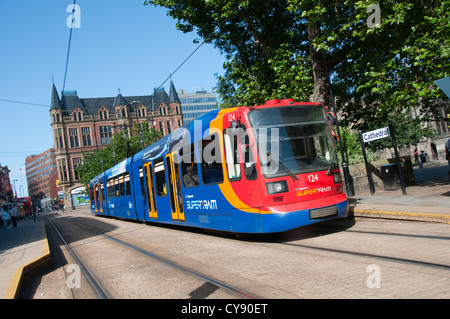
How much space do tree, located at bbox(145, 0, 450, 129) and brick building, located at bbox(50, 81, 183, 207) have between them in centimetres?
6570

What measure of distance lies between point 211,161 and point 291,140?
206 centimetres

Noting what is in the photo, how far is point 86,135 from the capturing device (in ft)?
285

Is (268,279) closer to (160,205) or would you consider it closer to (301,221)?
(301,221)

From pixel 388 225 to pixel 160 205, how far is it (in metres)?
7.73

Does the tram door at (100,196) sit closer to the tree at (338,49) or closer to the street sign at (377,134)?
the tree at (338,49)

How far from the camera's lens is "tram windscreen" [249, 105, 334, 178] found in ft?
24.6

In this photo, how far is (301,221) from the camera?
7430 mm

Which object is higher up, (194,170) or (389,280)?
(194,170)

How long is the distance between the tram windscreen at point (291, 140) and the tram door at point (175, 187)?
397 cm

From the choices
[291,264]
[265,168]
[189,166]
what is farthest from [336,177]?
[189,166]

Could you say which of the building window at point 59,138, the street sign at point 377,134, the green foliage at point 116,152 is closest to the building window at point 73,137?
the building window at point 59,138

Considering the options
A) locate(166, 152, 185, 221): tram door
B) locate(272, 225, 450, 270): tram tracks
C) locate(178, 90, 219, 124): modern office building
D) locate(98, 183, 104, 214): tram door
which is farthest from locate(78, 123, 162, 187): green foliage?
locate(178, 90, 219, 124): modern office building

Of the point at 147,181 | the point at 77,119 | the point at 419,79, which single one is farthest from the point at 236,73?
→ the point at 77,119

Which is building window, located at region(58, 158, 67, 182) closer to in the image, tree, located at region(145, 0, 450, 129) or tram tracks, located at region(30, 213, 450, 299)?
tree, located at region(145, 0, 450, 129)
